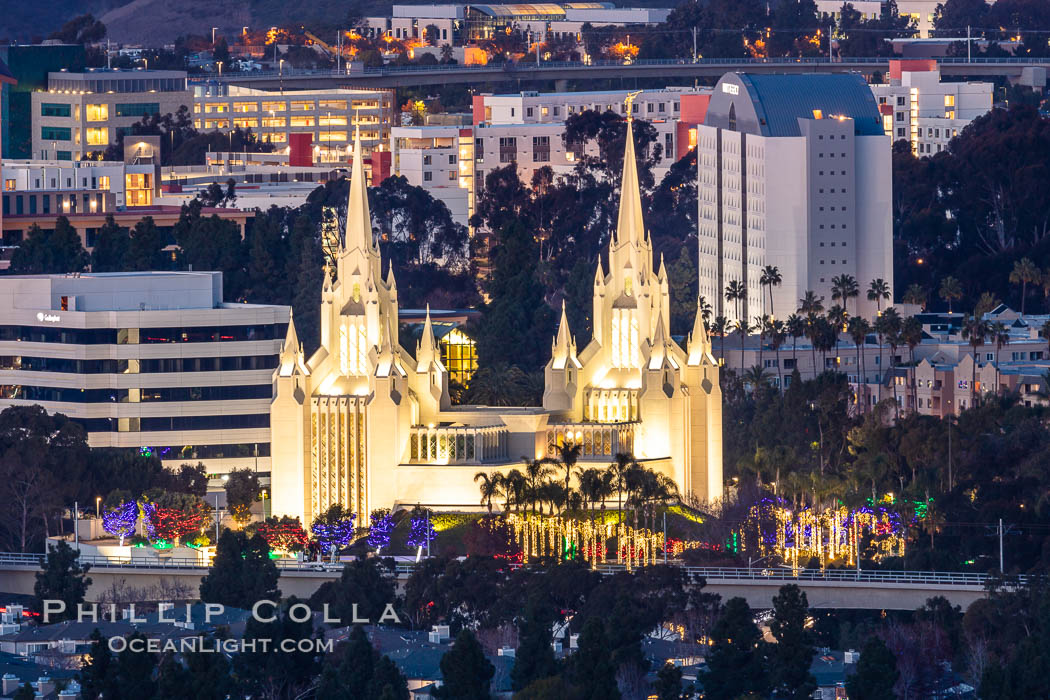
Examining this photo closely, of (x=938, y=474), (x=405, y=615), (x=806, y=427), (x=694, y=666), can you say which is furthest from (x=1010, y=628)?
(x=806, y=427)

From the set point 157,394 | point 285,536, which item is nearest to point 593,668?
point 285,536

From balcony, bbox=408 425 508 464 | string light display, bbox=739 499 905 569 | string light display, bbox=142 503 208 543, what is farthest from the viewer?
balcony, bbox=408 425 508 464

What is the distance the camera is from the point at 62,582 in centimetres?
15112

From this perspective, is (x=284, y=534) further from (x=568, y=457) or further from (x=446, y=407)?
(x=446, y=407)

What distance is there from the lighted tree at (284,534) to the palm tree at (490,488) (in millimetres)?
7673

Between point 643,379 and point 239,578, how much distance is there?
2996 cm

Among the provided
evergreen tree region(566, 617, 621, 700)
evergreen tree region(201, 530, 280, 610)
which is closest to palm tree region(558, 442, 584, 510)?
evergreen tree region(201, 530, 280, 610)

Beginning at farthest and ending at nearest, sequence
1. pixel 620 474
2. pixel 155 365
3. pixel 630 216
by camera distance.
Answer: pixel 155 365 → pixel 630 216 → pixel 620 474

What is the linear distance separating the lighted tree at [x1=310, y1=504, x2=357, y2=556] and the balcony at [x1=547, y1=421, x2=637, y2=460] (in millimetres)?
10724

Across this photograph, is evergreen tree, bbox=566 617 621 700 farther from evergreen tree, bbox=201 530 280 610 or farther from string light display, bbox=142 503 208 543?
string light display, bbox=142 503 208 543

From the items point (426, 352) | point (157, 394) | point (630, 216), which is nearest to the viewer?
point (426, 352)

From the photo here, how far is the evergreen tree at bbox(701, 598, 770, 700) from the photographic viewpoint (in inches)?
5017

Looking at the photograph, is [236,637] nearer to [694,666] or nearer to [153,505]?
[694,666]

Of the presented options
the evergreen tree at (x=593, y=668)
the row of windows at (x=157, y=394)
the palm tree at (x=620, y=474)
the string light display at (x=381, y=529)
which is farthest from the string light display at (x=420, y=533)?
the evergreen tree at (x=593, y=668)
